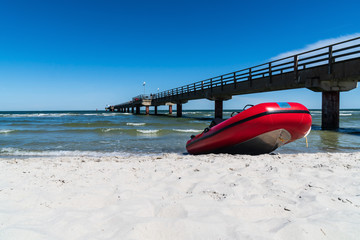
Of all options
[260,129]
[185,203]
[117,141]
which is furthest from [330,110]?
[185,203]

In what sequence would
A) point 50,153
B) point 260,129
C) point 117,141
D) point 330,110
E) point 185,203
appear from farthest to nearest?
point 330,110, point 117,141, point 50,153, point 260,129, point 185,203

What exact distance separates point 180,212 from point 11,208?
5.83 feet

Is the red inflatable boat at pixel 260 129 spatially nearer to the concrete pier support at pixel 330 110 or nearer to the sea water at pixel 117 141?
the sea water at pixel 117 141

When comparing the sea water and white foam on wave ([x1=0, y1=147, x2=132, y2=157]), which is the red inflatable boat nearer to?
the sea water

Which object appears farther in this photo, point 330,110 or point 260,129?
point 330,110

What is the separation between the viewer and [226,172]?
3.79 metres

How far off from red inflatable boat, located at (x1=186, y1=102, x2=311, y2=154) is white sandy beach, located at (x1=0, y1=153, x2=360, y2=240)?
3.19 feet

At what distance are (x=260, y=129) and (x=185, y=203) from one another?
9.25 ft

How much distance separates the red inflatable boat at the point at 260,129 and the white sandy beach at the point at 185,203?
0.97m

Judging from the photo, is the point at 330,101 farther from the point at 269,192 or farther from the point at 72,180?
the point at 72,180

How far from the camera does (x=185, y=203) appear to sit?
99.9 inches

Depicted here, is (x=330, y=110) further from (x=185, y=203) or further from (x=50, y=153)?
(x=50, y=153)

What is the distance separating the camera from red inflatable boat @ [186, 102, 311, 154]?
461 cm

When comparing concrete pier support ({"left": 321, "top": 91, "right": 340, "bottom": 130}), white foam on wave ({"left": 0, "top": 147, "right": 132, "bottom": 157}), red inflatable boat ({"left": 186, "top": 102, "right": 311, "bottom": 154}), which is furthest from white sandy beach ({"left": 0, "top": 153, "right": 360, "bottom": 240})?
concrete pier support ({"left": 321, "top": 91, "right": 340, "bottom": 130})
